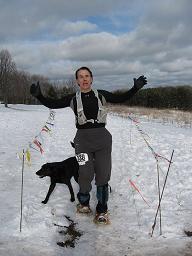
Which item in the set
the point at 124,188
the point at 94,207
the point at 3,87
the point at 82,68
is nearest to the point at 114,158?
the point at 124,188

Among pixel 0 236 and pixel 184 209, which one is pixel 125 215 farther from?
pixel 0 236

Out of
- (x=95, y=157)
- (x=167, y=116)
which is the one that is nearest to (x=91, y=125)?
(x=95, y=157)

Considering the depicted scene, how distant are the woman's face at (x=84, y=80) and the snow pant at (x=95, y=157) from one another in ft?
2.05

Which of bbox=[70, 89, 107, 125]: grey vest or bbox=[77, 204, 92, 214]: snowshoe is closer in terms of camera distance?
bbox=[70, 89, 107, 125]: grey vest

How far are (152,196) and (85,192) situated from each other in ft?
5.22

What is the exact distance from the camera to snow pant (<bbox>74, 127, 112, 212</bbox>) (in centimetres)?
509

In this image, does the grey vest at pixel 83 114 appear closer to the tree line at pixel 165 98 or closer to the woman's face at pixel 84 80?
the woman's face at pixel 84 80

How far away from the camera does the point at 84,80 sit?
16.6ft

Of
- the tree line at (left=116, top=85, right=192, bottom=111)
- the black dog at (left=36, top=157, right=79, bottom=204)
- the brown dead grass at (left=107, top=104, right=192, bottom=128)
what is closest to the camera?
the black dog at (left=36, top=157, right=79, bottom=204)

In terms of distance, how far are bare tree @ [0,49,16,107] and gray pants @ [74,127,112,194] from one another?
141 feet

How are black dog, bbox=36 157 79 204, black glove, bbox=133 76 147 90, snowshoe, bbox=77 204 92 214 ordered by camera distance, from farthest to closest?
black dog, bbox=36 157 79 204, snowshoe, bbox=77 204 92 214, black glove, bbox=133 76 147 90

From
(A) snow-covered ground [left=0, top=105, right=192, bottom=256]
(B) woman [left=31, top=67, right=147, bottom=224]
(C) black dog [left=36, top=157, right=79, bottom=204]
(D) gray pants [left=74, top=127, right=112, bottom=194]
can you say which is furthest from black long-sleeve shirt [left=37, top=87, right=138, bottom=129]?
A: (A) snow-covered ground [left=0, top=105, right=192, bottom=256]

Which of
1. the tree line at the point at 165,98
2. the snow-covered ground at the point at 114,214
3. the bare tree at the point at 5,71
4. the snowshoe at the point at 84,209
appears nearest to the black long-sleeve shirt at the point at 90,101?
the snowshoe at the point at 84,209

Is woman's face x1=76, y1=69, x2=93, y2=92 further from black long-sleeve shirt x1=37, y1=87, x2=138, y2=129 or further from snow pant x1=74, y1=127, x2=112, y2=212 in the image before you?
snow pant x1=74, y1=127, x2=112, y2=212
